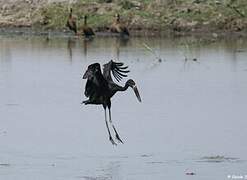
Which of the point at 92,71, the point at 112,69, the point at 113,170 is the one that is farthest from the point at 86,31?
the point at 113,170

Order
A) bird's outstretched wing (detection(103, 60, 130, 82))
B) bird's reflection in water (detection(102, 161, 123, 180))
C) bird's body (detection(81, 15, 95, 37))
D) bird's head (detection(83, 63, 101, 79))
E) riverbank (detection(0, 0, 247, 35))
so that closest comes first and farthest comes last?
bird's reflection in water (detection(102, 161, 123, 180)) < bird's head (detection(83, 63, 101, 79)) < bird's outstretched wing (detection(103, 60, 130, 82)) < bird's body (detection(81, 15, 95, 37)) < riverbank (detection(0, 0, 247, 35))

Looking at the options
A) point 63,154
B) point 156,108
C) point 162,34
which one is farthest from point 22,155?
point 162,34

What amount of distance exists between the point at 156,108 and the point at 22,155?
452 centimetres

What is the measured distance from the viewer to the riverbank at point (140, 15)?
3475cm

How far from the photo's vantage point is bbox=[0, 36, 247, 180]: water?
486 inches

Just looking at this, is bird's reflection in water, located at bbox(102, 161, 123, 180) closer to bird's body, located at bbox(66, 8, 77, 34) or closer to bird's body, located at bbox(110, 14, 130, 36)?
bird's body, located at bbox(110, 14, 130, 36)

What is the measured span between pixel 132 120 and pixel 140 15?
2009cm

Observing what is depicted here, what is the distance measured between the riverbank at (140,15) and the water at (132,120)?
7487 mm

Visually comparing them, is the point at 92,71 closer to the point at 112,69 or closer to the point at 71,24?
the point at 112,69

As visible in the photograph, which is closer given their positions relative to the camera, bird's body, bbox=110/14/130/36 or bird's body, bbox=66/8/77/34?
bird's body, bbox=110/14/130/36

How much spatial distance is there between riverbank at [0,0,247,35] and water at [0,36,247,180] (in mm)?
7487

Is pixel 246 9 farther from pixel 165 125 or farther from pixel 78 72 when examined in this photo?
pixel 165 125

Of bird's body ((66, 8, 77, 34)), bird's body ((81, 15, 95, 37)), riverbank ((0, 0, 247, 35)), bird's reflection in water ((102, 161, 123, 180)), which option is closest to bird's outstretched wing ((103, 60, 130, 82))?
bird's reflection in water ((102, 161, 123, 180))

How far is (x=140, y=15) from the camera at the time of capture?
3572cm
